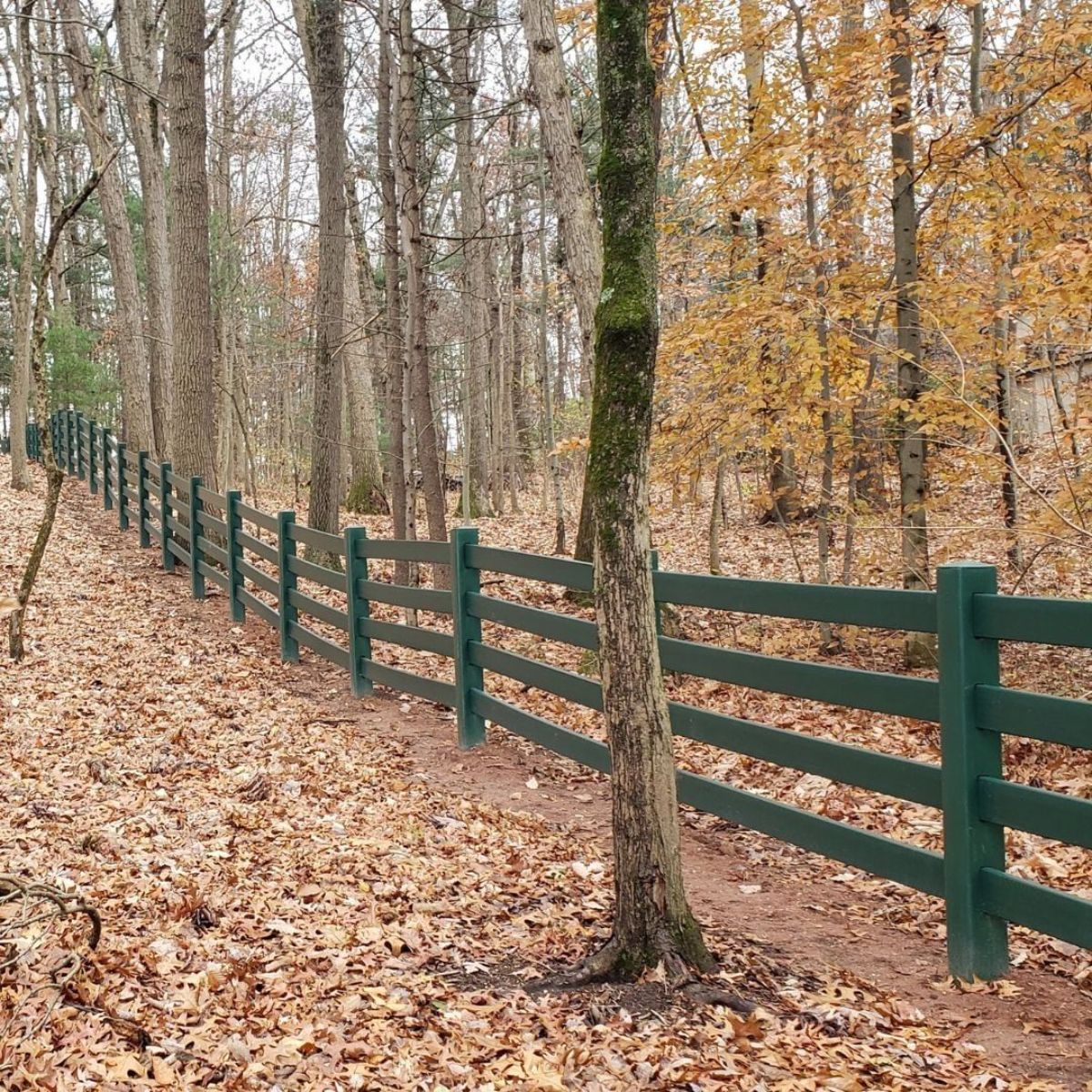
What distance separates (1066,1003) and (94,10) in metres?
23.9

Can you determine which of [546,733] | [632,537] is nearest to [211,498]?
[546,733]

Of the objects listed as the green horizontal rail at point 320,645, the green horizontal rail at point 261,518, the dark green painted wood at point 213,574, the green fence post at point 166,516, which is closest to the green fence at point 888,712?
the green horizontal rail at point 320,645

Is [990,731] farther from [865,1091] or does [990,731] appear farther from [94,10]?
[94,10]

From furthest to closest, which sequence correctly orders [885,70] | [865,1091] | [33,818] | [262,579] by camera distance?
1. [262,579]
2. [885,70]
3. [33,818]
4. [865,1091]

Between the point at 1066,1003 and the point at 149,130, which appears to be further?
the point at 149,130

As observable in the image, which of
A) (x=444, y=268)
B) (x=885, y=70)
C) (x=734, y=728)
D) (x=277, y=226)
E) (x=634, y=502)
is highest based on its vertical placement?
(x=277, y=226)

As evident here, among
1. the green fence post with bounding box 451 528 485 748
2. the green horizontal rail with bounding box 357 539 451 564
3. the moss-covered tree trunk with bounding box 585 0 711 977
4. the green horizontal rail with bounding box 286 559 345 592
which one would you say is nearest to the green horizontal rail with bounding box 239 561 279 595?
the green horizontal rail with bounding box 286 559 345 592

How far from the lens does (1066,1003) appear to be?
136 inches

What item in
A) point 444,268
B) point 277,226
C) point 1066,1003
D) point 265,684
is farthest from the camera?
point 277,226

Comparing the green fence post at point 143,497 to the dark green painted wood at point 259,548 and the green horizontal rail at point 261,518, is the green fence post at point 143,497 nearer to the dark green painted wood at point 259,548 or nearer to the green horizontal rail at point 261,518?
the dark green painted wood at point 259,548

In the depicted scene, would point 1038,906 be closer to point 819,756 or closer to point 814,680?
point 819,756

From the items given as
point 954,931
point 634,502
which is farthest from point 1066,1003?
point 634,502

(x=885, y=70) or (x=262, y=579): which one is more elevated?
(x=885, y=70)

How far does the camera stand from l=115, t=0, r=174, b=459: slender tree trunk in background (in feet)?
55.7
